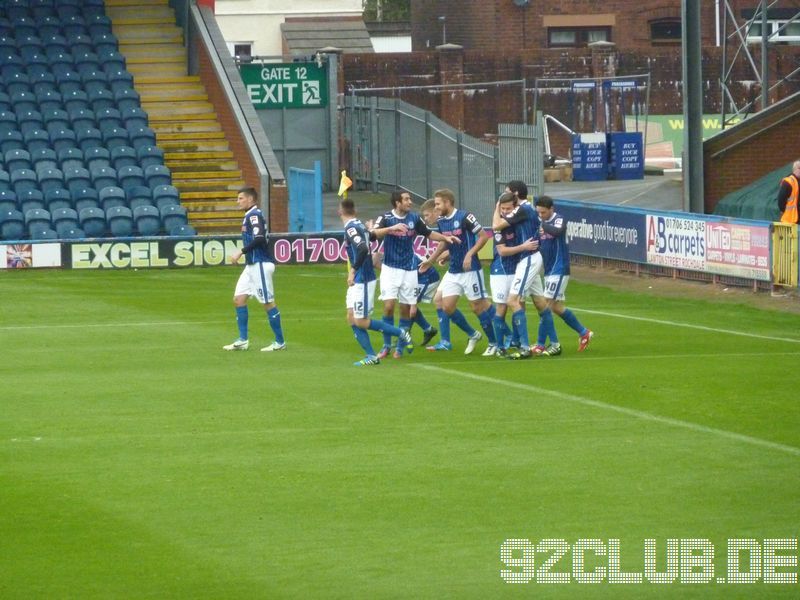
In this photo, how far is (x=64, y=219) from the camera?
3070 cm

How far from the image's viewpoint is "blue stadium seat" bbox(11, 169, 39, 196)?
104 feet

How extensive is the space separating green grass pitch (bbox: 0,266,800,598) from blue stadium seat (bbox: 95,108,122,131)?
15.2 metres

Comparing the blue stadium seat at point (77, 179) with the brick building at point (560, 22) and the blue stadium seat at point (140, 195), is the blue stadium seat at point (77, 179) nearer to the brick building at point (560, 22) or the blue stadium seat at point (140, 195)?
the blue stadium seat at point (140, 195)

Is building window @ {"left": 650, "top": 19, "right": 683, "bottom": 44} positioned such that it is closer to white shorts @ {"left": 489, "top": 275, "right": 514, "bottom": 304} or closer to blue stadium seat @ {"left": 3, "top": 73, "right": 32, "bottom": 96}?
blue stadium seat @ {"left": 3, "top": 73, "right": 32, "bottom": 96}

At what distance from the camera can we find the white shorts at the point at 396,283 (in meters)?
17.4

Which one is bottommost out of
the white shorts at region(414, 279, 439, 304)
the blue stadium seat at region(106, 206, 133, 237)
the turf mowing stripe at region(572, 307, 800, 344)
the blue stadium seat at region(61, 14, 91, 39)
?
the turf mowing stripe at region(572, 307, 800, 344)

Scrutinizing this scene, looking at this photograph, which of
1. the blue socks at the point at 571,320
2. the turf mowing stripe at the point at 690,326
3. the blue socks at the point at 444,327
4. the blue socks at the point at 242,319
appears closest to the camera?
the blue socks at the point at 571,320

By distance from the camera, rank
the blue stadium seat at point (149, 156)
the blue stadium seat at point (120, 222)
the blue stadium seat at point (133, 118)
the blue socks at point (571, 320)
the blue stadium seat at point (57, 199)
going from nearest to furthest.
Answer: the blue socks at point (571, 320)
the blue stadium seat at point (120, 222)
the blue stadium seat at point (57, 199)
the blue stadium seat at point (149, 156)
the blue stadium seat at point (133, 118)

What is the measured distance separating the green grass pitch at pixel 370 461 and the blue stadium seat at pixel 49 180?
40.5 ft

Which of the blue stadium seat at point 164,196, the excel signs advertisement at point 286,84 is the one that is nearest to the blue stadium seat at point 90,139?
the blue stadium seat at point 164,196

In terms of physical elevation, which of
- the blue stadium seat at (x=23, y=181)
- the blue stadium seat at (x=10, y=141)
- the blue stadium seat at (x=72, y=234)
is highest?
the blue stadium seat at (x=10, y=141)

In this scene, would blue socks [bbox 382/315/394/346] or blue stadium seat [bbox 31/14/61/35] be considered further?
blue stadium seat [bbox 31/14/61/35]

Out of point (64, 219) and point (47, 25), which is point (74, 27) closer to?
point (47, 25)

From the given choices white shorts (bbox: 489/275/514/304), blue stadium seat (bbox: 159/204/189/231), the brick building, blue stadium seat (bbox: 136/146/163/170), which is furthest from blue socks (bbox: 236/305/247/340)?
the brick building
